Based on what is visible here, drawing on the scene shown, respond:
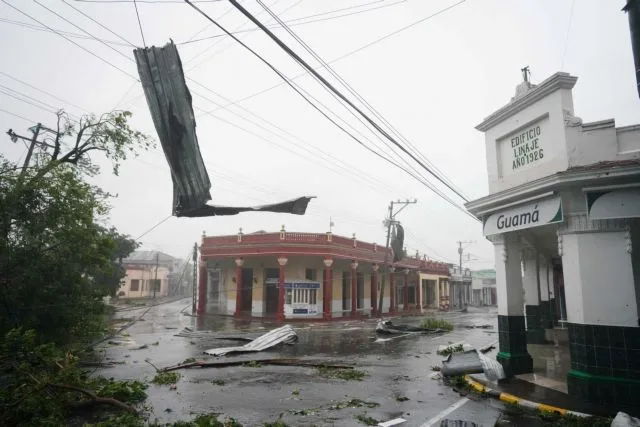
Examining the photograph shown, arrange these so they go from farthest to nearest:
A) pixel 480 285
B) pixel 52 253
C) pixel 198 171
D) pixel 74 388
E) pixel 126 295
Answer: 1. pixel 480 285
2. pixel 126 295
3. pixel 52 253
4. pixel 198 171
5. pixel 74 388

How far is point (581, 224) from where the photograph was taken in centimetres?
751

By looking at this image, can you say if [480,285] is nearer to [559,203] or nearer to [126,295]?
[126,295]

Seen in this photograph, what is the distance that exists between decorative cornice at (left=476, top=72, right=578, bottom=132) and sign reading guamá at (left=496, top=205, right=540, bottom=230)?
8.23 feet

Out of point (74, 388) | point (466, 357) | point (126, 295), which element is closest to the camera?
point (74, 388)

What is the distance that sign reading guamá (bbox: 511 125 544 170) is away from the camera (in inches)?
351

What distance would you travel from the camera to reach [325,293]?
1158 inches

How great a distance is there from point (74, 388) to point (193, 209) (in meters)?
3.53

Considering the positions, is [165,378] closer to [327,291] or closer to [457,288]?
[327,291]

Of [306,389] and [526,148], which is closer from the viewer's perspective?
[306,389]

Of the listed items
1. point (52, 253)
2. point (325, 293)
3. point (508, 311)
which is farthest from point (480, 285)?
point (52, 253)

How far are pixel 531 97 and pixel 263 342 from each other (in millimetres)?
11978

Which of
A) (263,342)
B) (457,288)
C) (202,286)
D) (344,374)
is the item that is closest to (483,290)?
(457,288)

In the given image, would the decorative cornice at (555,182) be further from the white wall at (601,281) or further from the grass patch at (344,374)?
the grass patch at (344,374)

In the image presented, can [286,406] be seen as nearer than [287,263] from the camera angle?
Yes
